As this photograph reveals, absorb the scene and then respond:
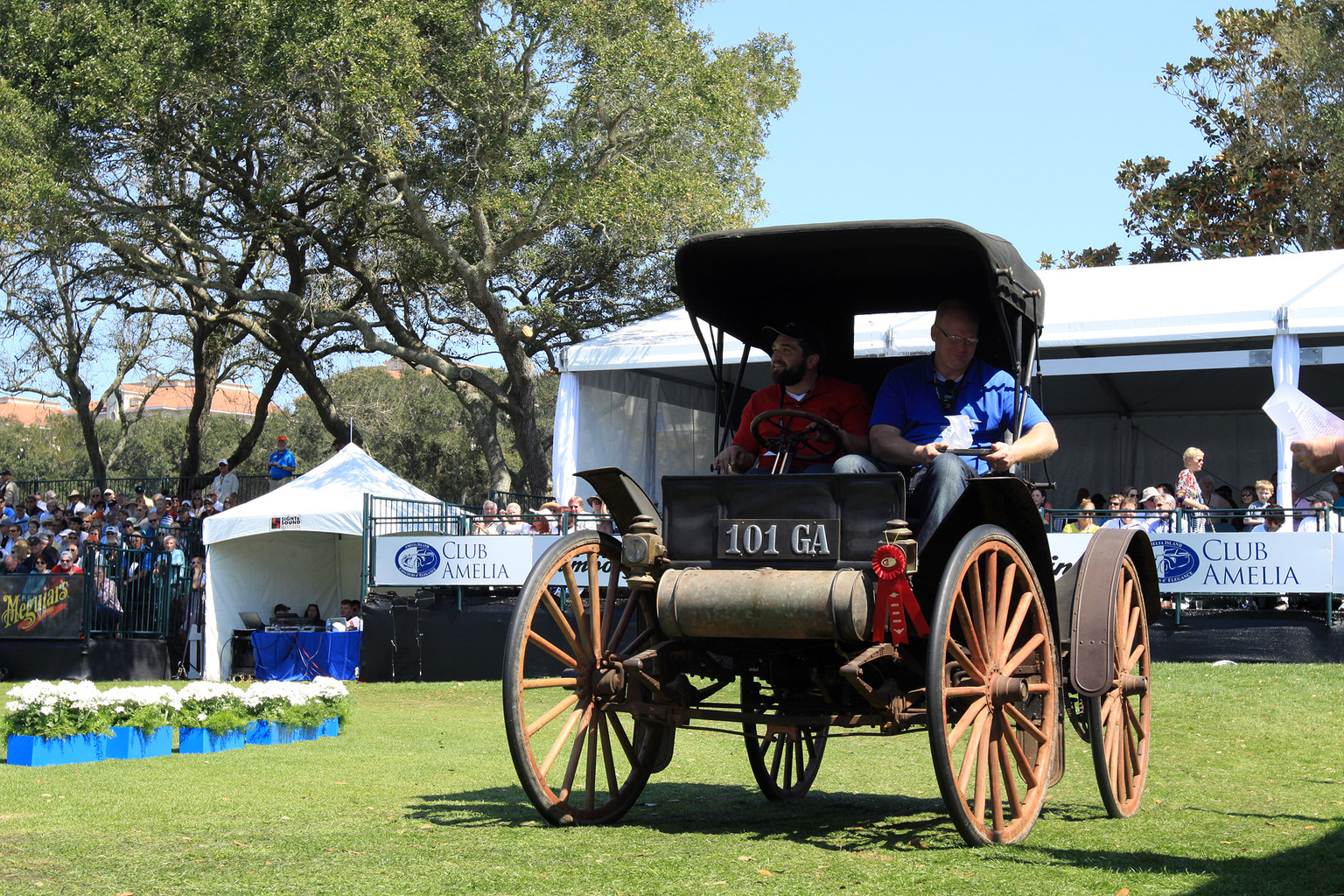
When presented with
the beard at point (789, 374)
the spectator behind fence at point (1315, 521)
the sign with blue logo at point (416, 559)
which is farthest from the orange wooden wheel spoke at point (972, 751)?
the sign with blue logo at point (416, 559)

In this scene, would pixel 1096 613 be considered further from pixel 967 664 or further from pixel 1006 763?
pixel 967 664

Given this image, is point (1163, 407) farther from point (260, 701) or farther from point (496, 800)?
point (496, 800)

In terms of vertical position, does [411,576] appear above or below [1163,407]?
below

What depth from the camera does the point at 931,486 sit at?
17.6 feet

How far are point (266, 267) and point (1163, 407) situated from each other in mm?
20885

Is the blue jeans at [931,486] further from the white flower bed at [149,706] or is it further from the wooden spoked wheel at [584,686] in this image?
the white flower bed at [149,706]

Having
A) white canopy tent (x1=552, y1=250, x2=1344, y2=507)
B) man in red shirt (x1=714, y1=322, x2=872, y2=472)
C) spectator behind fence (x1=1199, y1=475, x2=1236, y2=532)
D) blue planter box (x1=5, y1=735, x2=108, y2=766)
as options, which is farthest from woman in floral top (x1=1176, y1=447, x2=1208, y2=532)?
blue planter box (x1=5, y1=735, x2=108, y2=766)

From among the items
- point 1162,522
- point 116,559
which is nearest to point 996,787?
point 1162,522

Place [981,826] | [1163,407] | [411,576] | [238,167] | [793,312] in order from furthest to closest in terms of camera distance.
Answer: [238,167], [1163,407], [411,576], [793,312], [981,826]

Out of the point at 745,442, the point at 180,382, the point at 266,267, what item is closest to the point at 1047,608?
the point at 745,442

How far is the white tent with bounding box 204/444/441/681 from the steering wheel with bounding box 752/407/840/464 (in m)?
13.1

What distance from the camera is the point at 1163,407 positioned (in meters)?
22.8

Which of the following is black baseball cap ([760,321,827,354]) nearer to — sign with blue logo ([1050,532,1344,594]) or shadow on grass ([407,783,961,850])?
shadow on grass ([407,783,961,850])

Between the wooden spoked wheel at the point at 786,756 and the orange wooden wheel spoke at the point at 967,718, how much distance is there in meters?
1.54
